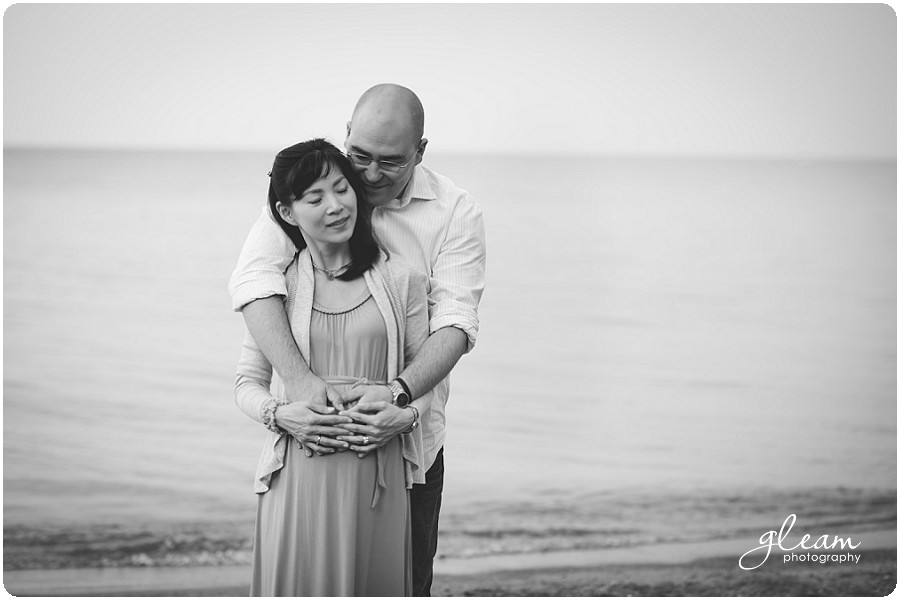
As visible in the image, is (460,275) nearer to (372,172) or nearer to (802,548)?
(372,172)

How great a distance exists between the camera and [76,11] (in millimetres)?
4051

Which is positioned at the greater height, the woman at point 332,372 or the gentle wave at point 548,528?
the woman at point 332,372

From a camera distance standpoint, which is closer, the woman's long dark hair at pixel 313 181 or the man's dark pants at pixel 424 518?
the woman's long dark hair at pixel 313 181

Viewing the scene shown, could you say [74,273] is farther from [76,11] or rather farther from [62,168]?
[76,11]

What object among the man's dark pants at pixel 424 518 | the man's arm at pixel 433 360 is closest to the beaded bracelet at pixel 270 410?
the man's arm at pixel 433 360

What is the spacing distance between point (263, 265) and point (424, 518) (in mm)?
832

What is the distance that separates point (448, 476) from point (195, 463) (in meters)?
1.22

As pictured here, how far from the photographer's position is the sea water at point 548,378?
179 inches

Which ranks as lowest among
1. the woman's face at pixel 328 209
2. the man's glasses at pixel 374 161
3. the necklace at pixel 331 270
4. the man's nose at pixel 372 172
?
the necklace at pixel 331 270

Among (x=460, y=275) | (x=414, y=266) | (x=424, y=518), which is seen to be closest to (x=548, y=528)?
(x=424, y=518)

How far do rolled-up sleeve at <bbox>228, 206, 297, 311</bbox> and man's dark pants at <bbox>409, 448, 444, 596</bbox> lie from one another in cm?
69

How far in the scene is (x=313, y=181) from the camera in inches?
82.8

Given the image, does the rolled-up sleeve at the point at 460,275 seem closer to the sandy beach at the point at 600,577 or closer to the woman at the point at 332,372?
the woman at the point at 332,372

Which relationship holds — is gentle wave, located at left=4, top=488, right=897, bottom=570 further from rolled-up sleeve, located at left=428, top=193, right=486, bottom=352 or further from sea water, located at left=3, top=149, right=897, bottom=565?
rolled-up sleeve, located at left=428, top=193, right=486, bottom=352
